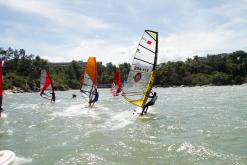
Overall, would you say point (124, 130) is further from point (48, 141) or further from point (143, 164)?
point (143, 164)

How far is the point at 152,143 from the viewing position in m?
12.5

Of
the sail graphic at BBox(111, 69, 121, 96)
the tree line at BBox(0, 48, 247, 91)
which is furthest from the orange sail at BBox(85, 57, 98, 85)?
the tree line at BBox(0, 48, 247, 91)

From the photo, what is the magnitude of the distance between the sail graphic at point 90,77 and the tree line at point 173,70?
101 metres

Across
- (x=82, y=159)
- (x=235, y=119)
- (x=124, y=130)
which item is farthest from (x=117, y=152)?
(x=235, y=119)

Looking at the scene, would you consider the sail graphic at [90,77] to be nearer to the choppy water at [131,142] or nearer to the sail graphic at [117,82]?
the choppy water at [131,142]

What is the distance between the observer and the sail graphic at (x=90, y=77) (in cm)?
2772

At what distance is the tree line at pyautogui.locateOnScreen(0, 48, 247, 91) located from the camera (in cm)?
13075

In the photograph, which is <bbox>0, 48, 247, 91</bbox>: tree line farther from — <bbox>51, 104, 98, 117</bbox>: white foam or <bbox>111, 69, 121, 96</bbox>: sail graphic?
<bbox>51, 104, 98, 117</bbox>: white foam

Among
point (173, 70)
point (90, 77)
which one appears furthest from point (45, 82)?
point (173, 70)

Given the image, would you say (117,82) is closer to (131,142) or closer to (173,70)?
(131,142)

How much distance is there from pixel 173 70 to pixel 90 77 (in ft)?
441

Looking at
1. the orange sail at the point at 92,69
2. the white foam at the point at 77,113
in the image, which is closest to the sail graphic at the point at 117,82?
the orange sail at the point at 92,69

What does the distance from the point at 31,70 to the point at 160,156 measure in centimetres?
12249

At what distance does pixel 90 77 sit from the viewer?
92.5ft
